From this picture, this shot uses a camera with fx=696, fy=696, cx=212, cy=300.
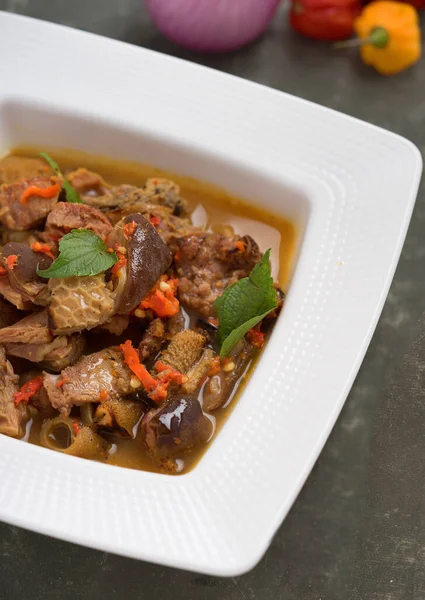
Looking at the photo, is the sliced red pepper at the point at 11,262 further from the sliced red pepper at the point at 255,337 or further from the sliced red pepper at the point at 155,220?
the sliced red pepper at the point at 255,337

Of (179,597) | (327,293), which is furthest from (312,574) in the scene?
(327,293)

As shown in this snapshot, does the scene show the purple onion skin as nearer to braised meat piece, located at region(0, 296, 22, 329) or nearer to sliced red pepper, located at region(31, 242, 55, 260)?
sliced red pepper, located at region(31, 242, 55, 260)

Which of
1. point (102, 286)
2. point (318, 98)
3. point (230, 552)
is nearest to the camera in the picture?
point (230, 552)

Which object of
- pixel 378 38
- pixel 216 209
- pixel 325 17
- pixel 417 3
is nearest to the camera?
pixel 216 209

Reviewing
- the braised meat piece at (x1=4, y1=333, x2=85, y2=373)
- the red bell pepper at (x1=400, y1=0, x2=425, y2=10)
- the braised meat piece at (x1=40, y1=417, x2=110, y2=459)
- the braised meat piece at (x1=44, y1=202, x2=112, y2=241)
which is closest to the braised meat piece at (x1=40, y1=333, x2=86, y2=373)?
the braised meat piece at (x1=4, y1=333, x2=85, y2=373)

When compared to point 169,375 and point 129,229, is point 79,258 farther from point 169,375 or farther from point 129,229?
point 169,375

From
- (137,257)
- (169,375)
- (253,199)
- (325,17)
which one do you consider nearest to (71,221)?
(137,257)

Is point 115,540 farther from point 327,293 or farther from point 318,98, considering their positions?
point 318,98
